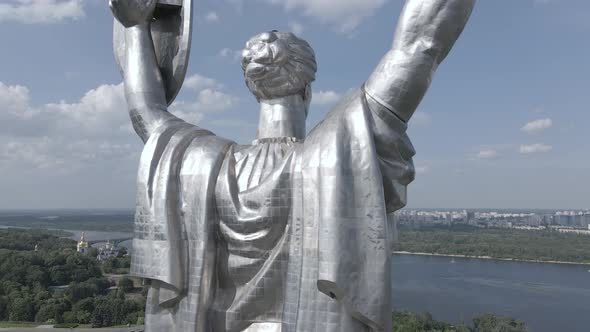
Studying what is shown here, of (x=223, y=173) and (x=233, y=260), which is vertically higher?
(x=223, y=173)

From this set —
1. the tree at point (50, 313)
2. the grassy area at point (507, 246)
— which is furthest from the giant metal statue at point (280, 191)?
the grassy area at point (507, 246)

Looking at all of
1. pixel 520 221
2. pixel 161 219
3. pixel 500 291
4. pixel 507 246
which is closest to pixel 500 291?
pixel 500 291

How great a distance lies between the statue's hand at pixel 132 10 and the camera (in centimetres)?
442

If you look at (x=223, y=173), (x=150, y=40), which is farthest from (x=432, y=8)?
(x=150, y=40)

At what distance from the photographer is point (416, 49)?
3.25 m

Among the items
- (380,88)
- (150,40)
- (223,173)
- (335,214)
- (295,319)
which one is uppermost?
(150,40)

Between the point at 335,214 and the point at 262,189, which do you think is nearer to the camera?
the point at 335,214

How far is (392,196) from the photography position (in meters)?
3.42

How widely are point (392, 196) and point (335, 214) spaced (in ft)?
1.82

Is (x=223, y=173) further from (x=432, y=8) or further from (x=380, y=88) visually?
(x=432, y=8)

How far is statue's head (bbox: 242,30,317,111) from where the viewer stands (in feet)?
13.4

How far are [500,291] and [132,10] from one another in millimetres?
43086

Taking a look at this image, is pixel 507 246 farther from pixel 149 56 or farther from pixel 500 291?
pixel 149 56

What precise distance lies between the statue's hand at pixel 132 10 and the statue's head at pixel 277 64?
1.12 meters
